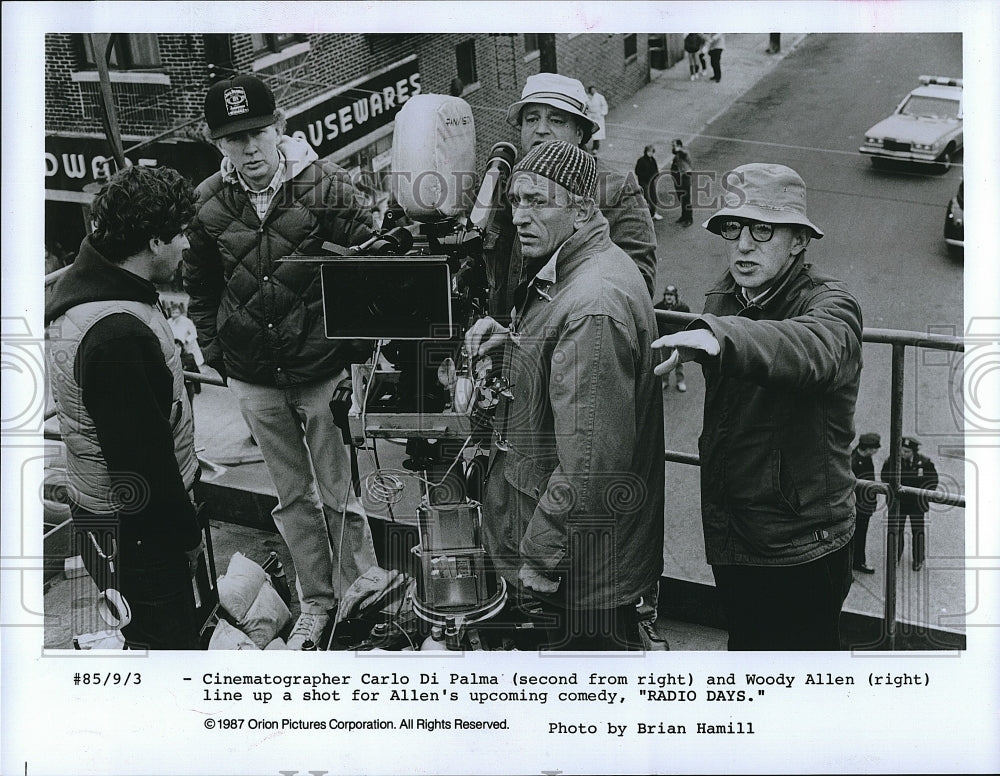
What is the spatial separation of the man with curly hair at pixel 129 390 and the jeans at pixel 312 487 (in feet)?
0.81

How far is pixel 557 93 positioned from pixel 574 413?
1.04m

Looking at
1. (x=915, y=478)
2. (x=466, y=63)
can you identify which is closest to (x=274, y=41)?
(x=466, y=63)

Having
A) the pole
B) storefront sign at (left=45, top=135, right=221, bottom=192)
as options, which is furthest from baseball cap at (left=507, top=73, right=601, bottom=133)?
the pole

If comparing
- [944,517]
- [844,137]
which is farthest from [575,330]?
[844,137]

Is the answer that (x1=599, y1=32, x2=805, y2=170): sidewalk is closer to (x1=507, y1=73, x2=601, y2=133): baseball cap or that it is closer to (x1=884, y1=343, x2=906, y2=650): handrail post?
(x1=507, y1=73, x2=601, y2=133): baseball cap

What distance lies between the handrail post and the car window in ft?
3.76

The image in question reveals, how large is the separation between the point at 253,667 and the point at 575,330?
1.46m

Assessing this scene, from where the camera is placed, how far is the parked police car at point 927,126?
3.10 meters

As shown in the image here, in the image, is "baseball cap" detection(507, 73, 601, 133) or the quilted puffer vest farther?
"baseball cap" detection(507, 73, 601, 133)

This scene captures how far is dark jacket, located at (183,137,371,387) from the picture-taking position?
2768 millimetres

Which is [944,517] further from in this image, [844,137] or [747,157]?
[844,137]

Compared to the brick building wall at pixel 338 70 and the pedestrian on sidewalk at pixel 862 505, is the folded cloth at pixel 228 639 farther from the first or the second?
the pedestrian on sidewalk at pixel 862 505

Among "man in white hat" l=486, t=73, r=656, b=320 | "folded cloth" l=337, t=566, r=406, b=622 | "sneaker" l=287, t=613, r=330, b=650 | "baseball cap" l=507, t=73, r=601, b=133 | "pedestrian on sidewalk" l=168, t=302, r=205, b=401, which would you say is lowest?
"sneaker" l=287, t=613, r=330, b=650

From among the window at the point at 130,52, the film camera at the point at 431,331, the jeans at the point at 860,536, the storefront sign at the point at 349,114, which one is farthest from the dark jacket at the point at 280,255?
the jeans at the point at 860,536
